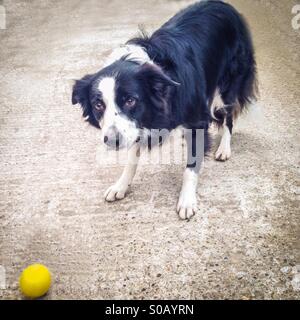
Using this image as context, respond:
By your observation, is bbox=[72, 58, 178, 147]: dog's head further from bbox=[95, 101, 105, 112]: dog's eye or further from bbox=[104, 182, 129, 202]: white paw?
bbox=[104, 182, 129, 202]: white paw

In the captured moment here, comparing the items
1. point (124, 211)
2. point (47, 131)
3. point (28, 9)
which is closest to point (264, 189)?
point (124, 211)

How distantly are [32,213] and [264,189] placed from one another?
1.64m

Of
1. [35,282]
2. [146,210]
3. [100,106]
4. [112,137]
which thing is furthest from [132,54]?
[35,282]

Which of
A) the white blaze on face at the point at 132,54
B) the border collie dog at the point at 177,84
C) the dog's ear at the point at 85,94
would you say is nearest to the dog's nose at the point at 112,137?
the border collie dog at the point at 177,84

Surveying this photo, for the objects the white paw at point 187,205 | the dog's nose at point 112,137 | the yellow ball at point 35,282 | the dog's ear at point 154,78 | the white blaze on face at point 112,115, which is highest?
the dog's ear at point 154,78

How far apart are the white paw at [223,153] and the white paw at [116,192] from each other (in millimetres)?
825

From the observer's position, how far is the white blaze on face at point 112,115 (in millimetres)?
2205

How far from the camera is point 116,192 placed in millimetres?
2740

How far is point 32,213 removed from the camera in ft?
8.80

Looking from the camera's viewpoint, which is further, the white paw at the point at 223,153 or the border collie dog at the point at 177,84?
the white paw at the point at 223,153

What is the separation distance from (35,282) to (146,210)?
903 millimetres

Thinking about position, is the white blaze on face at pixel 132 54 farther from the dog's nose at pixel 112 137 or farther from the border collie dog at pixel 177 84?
the dog's nose at pixel 112 137
